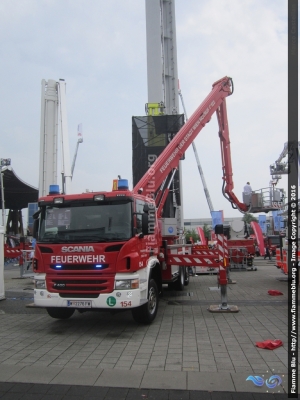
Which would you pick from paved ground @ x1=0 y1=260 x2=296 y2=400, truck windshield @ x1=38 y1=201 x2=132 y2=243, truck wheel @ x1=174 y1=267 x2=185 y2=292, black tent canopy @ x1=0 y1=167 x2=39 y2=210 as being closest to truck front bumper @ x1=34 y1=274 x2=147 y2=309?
paved ground @ x1=0 y1=260 x2=296 y2=400

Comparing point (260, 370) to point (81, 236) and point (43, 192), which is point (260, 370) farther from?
point (43, 192)

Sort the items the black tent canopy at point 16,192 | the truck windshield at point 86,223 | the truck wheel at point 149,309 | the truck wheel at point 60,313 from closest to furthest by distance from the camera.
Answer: the truck windshield at point 86,223, the truck wheel at point 149,309, the truck wheel at point 60,313, the black tent canopy at point 16,192

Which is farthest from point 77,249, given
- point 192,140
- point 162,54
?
point 162,54

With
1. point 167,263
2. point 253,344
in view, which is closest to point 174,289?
point 167,263

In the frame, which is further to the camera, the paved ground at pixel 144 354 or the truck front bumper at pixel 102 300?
the truck front bumper at pixel 102 300

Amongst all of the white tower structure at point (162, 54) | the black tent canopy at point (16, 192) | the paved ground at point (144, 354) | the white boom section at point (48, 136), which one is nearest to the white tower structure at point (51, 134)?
the white boom section at point (48, 136)

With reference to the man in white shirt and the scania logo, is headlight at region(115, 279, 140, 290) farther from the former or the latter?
the man in white shirt

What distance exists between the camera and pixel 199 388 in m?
4.46

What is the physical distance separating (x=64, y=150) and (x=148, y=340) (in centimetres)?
819

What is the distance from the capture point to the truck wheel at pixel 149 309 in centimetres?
751

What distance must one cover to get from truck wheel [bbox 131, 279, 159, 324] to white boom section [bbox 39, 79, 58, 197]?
6073mm

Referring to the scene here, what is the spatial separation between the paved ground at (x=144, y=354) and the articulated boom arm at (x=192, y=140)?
3.45 meters

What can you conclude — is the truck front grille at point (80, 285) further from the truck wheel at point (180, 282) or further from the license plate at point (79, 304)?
the truck wheel at point (180, 282)

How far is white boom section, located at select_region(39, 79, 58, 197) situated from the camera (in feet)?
41.8
